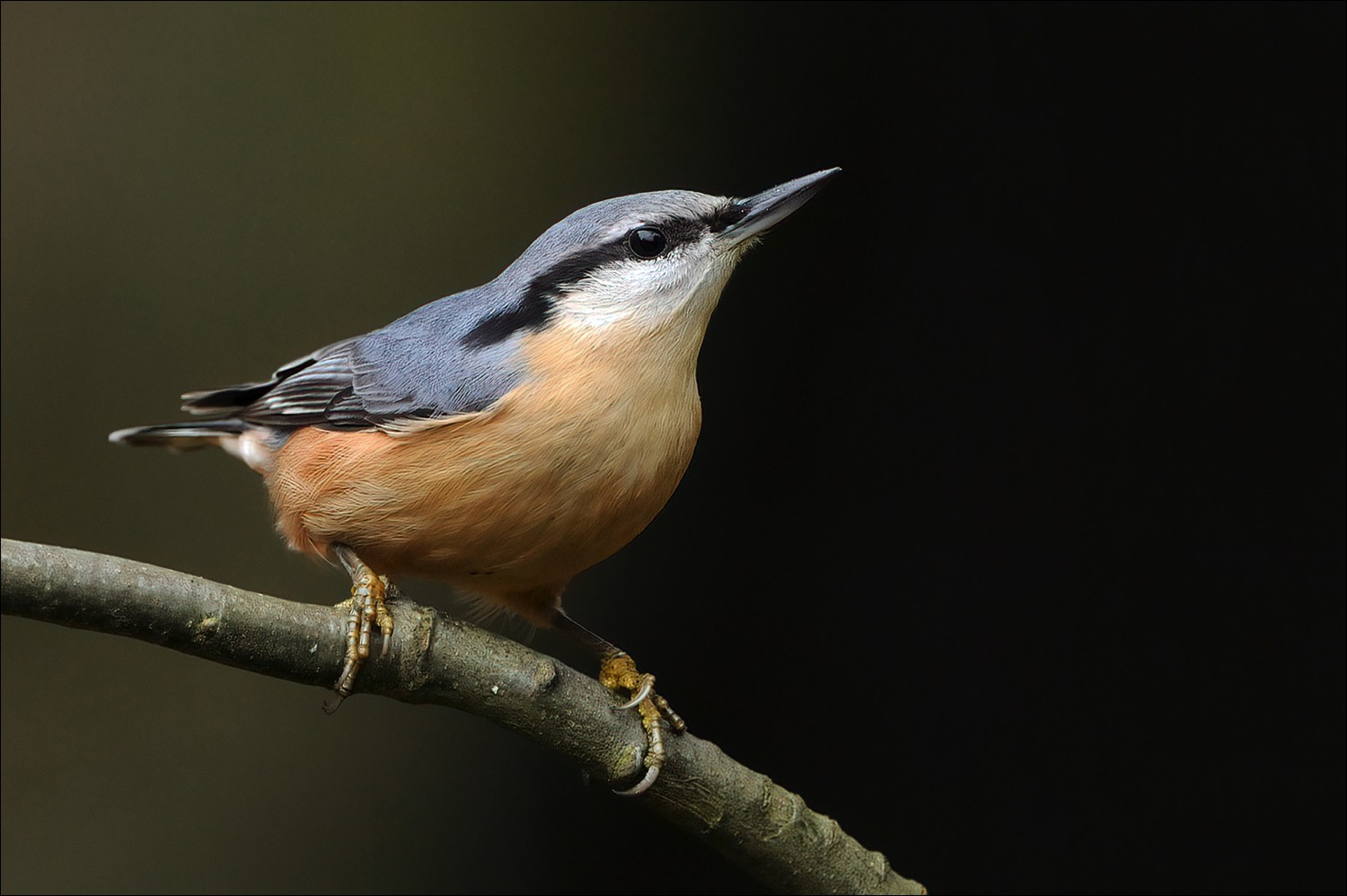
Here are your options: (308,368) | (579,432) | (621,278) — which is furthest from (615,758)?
(308,368)

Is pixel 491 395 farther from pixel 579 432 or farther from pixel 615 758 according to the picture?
pixel 615 758

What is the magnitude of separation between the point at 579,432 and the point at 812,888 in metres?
0.79

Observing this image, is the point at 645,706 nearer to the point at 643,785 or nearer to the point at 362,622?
the point at 643,785

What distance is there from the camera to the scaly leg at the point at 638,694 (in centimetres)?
162

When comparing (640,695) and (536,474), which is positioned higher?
(536,474)

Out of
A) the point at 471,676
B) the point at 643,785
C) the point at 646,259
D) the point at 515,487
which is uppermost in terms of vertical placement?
the point at 646,259

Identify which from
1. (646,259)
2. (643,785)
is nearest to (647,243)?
(646,259)

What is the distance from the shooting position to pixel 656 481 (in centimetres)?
155

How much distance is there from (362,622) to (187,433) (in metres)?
0.80

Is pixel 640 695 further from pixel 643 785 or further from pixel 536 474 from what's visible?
pixel 536 474

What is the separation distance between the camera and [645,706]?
1.67 meters

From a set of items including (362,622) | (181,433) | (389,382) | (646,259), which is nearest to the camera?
(362,622)

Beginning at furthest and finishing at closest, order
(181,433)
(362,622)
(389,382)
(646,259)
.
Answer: (181,433) < (389,382) < (646,259) < (362,622)

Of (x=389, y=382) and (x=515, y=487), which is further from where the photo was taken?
(x=389, y=382)
